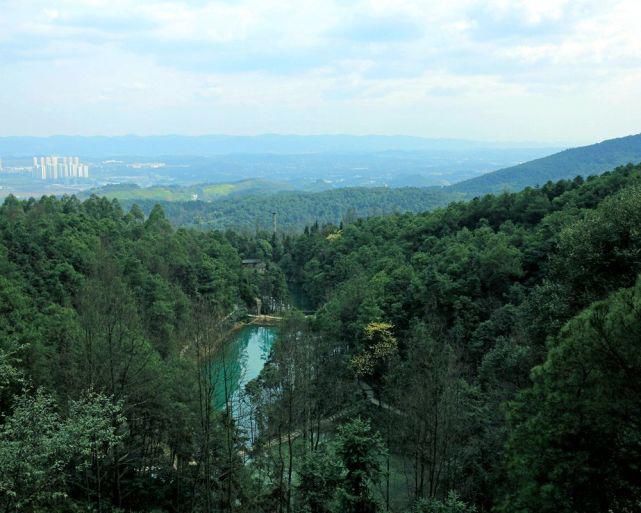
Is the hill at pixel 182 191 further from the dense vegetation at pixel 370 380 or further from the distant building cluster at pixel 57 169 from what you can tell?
the dense vegetation at pixel 370 380

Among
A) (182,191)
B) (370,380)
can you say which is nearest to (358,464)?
(370,380)

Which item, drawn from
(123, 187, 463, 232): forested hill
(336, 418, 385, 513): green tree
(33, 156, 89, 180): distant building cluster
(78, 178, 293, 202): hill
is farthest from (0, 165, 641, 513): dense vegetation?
(33, 156, 89, 180): distant building cluster

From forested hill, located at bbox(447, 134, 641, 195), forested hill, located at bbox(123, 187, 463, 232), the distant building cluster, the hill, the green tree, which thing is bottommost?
the green tree

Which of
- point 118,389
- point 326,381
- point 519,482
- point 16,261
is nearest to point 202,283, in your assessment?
point 16,261

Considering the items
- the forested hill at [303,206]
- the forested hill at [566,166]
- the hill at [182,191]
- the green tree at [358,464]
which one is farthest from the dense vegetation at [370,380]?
the hill at [182,191]

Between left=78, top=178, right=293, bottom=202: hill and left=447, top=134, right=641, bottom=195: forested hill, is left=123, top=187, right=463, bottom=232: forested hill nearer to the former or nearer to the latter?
left=447, top=134, right=641, bottom=195: forested hill

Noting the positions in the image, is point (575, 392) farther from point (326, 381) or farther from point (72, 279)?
point (72, 279)

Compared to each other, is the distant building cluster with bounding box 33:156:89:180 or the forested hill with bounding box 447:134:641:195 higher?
the distant building cluster with bounding box 33:156:89:180
